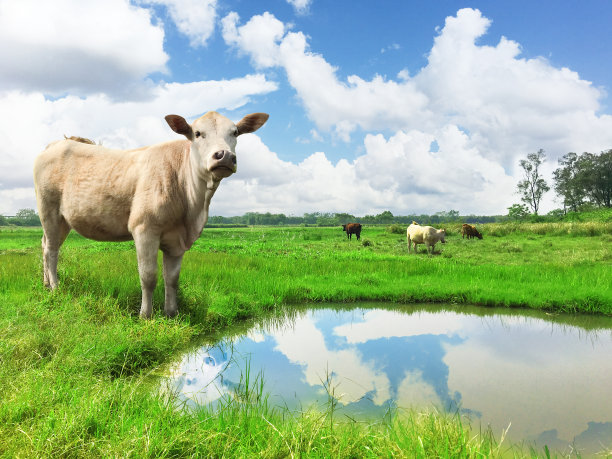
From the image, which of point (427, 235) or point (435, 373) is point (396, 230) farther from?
point (435, 373)

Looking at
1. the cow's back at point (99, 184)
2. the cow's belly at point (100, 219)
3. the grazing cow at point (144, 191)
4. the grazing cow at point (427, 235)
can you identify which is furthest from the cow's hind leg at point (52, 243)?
the grazing cow at point (427, 235)

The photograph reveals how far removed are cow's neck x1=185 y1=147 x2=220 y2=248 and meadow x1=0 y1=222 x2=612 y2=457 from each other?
116 cm

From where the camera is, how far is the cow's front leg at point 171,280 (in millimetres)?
4480

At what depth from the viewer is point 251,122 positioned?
164 inches

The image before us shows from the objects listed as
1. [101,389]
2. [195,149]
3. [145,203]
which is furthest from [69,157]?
[101,389]

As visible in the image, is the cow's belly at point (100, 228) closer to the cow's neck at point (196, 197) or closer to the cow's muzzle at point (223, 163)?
the cow's neck at point (196, 197)

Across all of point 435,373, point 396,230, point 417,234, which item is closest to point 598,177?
point 396,230

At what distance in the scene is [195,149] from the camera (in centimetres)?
394

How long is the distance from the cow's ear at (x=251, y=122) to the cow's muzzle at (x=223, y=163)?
2.52 ft

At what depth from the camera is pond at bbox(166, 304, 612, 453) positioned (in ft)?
8.56

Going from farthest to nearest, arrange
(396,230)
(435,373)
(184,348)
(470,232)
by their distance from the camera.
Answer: (396,230) < (470,232) < (184,348) < (435,373)

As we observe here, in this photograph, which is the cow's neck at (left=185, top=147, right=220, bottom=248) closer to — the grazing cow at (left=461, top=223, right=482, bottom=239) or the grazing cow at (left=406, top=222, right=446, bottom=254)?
the grazing cow at (left=406, top=222, right=446, bottom=254)

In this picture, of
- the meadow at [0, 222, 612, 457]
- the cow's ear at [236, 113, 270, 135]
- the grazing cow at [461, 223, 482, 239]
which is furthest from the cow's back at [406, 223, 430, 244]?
the cow's ear at [236, 113, 270, 135]

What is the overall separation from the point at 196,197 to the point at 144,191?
595 mm
